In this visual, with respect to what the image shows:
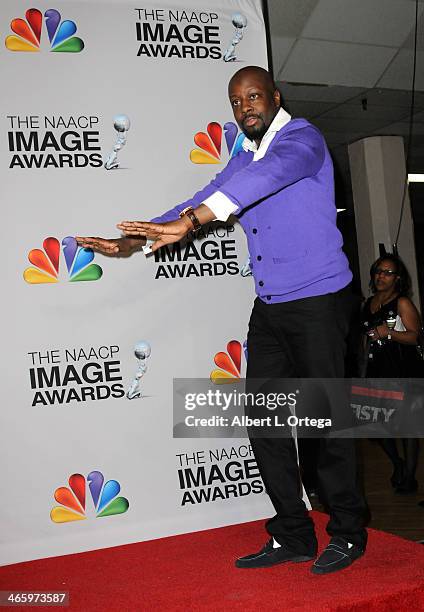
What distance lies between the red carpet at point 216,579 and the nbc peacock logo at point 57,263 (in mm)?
1060

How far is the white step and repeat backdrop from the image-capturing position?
8.46 ft

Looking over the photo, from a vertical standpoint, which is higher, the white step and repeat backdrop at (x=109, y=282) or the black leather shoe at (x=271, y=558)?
the white step and repeat backdrop at (x=109, y=282)

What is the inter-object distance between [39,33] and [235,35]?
845 mm

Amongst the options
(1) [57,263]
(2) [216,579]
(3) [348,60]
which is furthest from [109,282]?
(3) [348,60]

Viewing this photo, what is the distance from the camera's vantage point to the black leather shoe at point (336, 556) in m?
1.98

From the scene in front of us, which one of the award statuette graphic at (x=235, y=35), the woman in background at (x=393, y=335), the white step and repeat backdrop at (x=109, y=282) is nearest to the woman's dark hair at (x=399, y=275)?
the woman in background at (x=393, y=335)

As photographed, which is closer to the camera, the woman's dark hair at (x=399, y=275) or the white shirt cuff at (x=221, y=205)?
the white shirt cuff at (x=221, y=205)

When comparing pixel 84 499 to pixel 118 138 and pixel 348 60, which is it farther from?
pixel 348 60

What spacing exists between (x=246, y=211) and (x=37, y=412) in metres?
1.12

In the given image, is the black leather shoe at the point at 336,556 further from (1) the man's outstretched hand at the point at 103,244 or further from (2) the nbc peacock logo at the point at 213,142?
(2) the nbc peacock logo at the point at 213,142

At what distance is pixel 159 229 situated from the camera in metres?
1.76

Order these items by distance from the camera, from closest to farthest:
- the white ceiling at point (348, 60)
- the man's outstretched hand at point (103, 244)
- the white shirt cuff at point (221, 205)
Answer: the white shirt cuff at point (221, 205)
the man's outstretched hand at point (103, 244)
the white ceiling at point (348, 60)

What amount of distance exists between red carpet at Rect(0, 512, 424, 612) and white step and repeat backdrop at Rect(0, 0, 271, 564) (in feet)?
0.68

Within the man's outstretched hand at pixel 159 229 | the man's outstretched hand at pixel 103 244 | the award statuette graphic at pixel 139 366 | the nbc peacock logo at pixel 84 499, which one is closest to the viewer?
the man's outstretched hand at pixel 159 229
